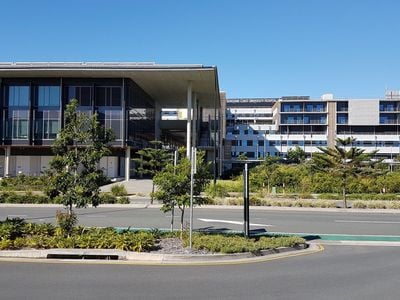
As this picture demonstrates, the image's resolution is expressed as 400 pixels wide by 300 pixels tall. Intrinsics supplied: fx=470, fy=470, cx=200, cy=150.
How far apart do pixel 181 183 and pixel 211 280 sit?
14.4 ft

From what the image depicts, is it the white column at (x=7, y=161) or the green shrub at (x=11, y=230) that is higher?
the white column at (x=7, y=161)

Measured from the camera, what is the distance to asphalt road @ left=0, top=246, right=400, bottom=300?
7.79 meters

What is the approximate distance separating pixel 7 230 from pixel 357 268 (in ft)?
28.8

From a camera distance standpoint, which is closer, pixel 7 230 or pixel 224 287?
pixel 224 287

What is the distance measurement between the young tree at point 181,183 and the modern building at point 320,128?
3812 inches

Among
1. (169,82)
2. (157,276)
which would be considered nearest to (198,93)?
(169,82)

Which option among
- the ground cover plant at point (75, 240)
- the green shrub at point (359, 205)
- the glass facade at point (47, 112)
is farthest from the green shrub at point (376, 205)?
the glass facade at point (47, 112)

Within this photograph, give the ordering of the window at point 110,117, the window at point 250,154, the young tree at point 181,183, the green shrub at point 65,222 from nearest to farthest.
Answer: the green shrub at point 65,222, the young tree at point 181,183, the window at point 110,117, the window at point 250,154

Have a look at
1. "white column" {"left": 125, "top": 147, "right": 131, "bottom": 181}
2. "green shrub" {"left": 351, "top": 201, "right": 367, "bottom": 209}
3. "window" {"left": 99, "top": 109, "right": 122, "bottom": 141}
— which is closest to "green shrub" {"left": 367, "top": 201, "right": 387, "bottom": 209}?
"green shrub" {"left": 351, "top": 201, "right": 367, "bottom": 209}

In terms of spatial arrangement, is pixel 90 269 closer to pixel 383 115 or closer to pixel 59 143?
pixel 59 143

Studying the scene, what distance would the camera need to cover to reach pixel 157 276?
30.2 ft

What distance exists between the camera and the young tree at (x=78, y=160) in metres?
12.8

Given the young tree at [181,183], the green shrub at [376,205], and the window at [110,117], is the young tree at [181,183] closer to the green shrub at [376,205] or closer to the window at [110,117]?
the green shrub at [376,205]

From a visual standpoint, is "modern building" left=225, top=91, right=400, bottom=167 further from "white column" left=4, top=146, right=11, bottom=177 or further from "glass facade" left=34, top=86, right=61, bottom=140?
"white column" left=4, top=146, right=11, bottom=177
